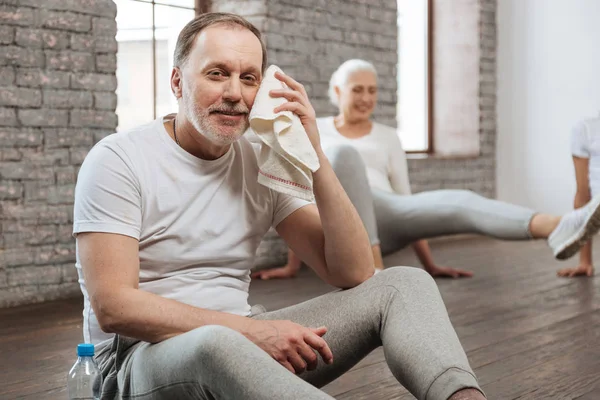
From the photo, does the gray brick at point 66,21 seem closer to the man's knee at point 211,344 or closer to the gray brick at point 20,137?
the gray brick at point 20,137

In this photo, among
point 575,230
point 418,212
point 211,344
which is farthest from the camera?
point 418,212

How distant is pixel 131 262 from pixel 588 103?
5529mm

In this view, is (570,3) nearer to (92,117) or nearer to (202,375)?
(92,117)

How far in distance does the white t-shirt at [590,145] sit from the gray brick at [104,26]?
7.26 feet

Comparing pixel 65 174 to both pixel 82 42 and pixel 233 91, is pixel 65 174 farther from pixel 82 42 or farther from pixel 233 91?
pixel 233 91

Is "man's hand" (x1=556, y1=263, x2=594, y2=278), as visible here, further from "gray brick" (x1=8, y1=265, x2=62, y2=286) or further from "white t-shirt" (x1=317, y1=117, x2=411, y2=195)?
"gray brick" (x1=8, y1=265, x2=62, y2=286)

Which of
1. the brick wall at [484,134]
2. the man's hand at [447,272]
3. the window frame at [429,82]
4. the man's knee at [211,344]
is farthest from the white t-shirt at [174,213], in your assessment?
the window frame at [429,82]

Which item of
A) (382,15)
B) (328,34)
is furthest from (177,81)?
(382,15)

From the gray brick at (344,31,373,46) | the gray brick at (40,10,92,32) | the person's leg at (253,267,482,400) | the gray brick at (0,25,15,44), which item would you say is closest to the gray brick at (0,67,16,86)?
the gray brick at (0,25,15,44)

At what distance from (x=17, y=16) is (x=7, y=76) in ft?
0.80

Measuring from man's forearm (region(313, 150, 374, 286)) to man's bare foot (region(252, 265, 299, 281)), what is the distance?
2561 millimetres

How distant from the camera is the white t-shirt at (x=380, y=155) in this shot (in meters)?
4.02

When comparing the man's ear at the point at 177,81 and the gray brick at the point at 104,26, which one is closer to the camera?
the man's ear at the point at 177,81

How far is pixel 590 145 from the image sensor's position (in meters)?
4.19
